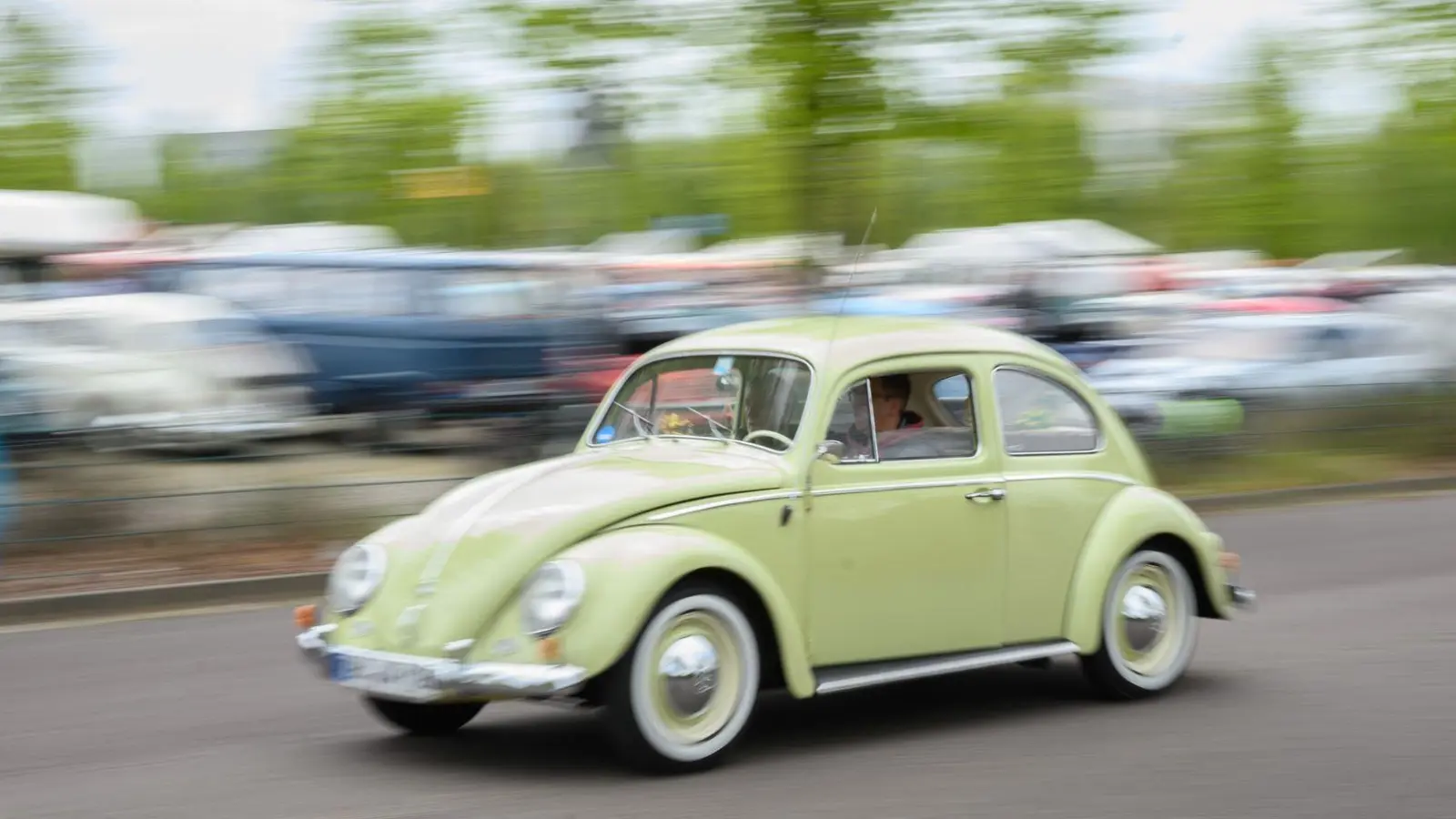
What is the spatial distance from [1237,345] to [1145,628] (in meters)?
13.9

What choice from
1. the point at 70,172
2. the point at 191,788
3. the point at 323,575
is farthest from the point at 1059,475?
the point at 70,172

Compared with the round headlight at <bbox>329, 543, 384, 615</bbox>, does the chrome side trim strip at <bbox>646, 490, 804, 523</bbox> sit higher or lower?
higher

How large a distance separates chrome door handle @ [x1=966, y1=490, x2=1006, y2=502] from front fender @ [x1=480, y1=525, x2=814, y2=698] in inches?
41.9

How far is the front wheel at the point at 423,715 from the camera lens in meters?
6.83

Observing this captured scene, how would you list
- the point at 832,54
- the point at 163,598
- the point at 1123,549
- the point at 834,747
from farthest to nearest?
the point at 832,54 → the point at 163,598 → the point at 1123,549 → the point at 834,747

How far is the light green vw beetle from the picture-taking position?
6.04 m

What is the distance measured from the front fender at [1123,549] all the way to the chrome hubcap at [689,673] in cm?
184

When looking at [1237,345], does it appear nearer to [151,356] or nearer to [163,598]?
[151,356]

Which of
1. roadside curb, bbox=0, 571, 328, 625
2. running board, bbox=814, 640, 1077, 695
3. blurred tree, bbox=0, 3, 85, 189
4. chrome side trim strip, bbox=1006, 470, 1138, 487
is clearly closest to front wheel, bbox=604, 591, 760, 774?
running board, bbox=814, 640, 1077, 695

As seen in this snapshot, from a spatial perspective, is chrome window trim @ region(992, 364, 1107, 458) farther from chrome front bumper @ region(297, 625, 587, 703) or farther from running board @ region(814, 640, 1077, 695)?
chrome front bumper @ region(297, 625, 587, 703)

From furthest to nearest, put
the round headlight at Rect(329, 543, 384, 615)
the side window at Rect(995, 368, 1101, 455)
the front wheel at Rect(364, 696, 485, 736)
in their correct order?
the side window at Rect(995, 368, 1101, 455) → the front wheel at Rect(364, 696, 485, 736) → the round headlight at Rect(329, 543, 384, 615)

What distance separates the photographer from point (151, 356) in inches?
688

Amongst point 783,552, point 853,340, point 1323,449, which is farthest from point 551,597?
point 1323,449

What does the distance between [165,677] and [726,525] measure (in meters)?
3.84
